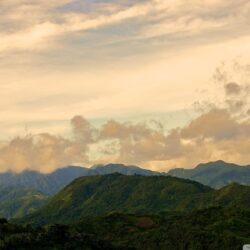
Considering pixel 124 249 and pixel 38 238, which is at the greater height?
pixel 38 238

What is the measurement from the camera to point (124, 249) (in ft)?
614

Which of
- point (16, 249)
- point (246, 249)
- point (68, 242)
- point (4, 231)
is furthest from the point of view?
point (4, 231)

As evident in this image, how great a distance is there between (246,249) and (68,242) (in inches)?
4610

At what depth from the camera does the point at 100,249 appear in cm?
17088

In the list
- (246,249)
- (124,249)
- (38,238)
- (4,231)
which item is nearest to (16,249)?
(38,238)

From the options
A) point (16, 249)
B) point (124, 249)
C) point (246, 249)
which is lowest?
point (124, 249)

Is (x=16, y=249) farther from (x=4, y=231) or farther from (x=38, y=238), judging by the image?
(x=4, y=231)

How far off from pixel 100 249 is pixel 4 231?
108ft

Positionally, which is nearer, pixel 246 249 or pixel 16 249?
pixel 246 249

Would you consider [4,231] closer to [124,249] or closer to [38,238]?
[38,238]

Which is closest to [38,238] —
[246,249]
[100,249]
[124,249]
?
[100,249]

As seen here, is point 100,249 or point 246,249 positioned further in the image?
point 100,249

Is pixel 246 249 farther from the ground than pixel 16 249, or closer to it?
farther from the ground

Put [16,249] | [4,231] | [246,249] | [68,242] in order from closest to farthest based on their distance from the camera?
[246,249] → [16,249] → [68,242] → [4,231]
